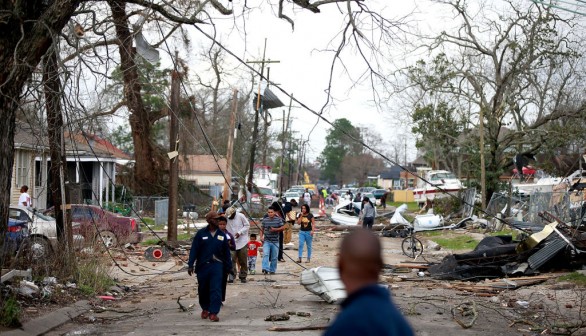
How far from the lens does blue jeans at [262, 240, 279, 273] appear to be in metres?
18.4

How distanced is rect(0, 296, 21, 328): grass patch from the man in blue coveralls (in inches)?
102

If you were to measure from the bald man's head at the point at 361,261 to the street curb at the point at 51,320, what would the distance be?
795 centimetres

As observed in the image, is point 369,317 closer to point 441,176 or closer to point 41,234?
point 41,234

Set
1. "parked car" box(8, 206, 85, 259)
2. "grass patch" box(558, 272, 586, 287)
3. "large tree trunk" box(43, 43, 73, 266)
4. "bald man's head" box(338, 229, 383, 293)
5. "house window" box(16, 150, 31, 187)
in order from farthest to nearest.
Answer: "house window" box(16, 150, 31, 187) < "grass patch" box(558, 272, 586, 287) < "parked car" box(8, 206, 85, 259) < "large tree trunk" box(43, 43, 73, 266) < "bald man's head" box(338, 229, 383, 293)

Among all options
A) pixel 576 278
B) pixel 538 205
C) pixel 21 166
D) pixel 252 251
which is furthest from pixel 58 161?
pixel 538 205

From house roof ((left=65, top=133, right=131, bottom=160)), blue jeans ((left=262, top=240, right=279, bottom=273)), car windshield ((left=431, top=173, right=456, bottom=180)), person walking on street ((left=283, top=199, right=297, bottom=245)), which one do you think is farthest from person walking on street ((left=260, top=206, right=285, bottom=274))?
car windshield ((left=431, top=173, right=456, bottom=180))

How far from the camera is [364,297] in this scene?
3.38 m

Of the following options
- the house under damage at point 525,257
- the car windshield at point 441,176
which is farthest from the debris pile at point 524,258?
the car windshield at point 441,176

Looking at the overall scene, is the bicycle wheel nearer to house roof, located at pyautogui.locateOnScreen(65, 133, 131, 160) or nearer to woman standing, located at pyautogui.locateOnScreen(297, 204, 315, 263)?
woman standing, located at pyautogui.locateOnScreen(297, 204, 315, 263)

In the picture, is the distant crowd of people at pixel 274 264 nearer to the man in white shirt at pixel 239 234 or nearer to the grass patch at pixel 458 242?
the man in white shirt at pixel 239 234

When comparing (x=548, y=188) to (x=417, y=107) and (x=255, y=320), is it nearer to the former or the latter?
(x=417, y=107)

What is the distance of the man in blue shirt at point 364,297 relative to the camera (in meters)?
3.30

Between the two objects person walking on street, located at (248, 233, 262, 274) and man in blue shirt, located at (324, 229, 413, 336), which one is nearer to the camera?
man in blue shirt, located at (324, 229, 413, 336)

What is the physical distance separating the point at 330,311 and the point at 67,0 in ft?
20.8
